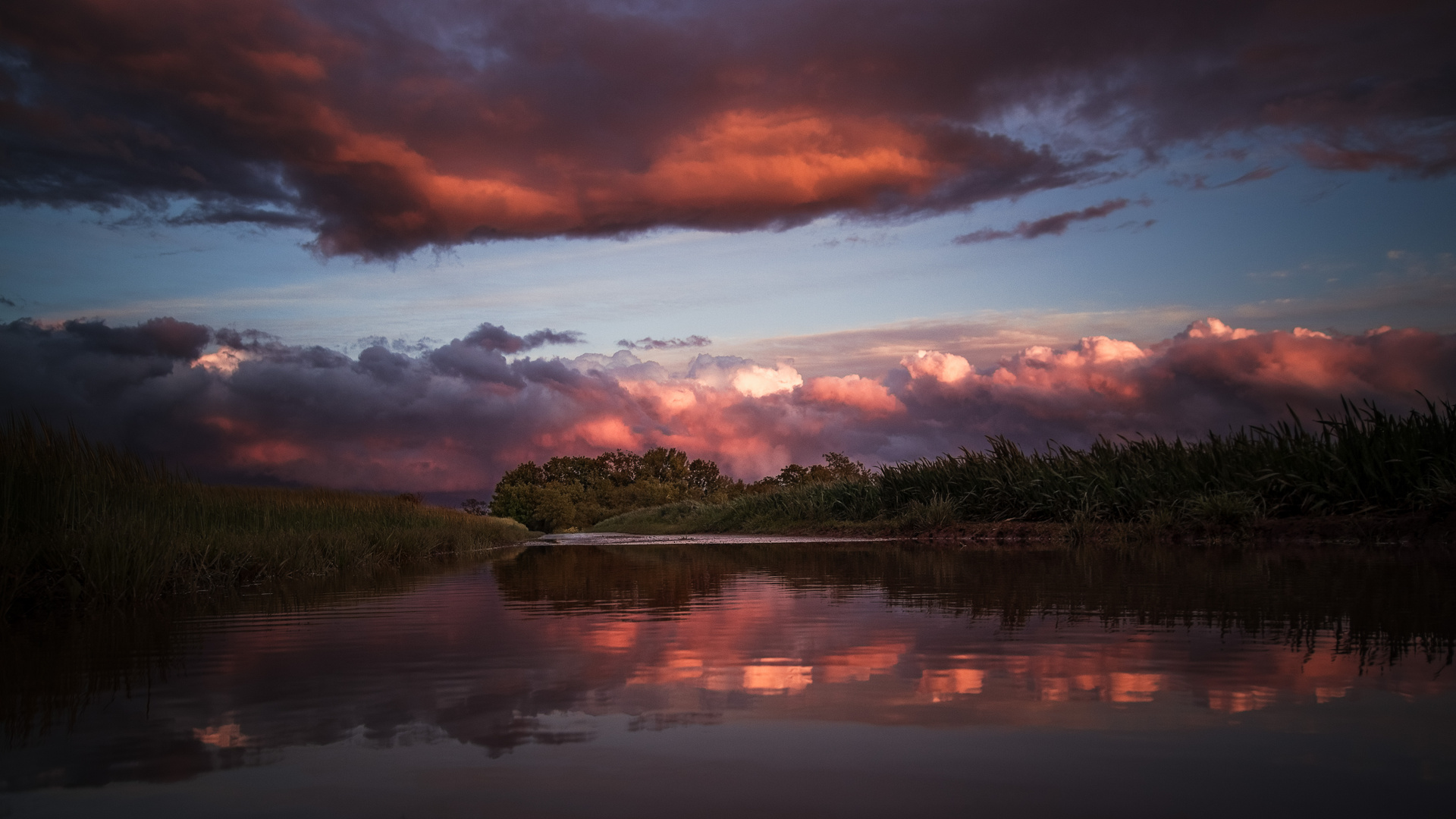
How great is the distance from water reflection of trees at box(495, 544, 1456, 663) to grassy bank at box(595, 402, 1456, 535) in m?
1.99

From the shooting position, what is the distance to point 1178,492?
12570 mm

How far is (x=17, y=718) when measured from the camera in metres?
2.18

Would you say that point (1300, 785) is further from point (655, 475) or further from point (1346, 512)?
point (655, 475)

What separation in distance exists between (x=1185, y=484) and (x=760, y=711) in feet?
41.3

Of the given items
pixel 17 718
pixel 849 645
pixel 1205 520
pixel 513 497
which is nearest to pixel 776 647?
pixel 849 645

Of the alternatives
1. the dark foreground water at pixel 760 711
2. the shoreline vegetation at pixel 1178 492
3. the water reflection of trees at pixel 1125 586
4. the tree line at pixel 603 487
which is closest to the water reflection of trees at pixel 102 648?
the dark foreground water at pixel 760 711

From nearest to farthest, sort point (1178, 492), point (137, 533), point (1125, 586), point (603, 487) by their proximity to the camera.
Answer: point (1125, 586) < point (137, 533) < point (1178, 492) < point (603, 487)

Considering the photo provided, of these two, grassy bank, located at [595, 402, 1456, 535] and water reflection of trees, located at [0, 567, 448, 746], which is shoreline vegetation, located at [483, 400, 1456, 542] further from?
water reflection of trees, located at [0, 567, 448, 746]

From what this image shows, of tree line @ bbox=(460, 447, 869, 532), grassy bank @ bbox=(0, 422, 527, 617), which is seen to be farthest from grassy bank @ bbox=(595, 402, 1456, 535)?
tree line @ bbox=(460, 447, 869, 532)

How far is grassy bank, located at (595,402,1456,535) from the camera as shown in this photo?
9984 millimetres

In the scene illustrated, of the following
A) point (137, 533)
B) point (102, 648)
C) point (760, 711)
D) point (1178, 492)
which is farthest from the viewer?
point (1178, 492)

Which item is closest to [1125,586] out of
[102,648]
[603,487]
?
[102,648]

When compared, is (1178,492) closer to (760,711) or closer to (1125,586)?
(1125,586)

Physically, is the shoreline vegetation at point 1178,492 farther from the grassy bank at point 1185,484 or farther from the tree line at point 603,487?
the tree line at point 603,487
